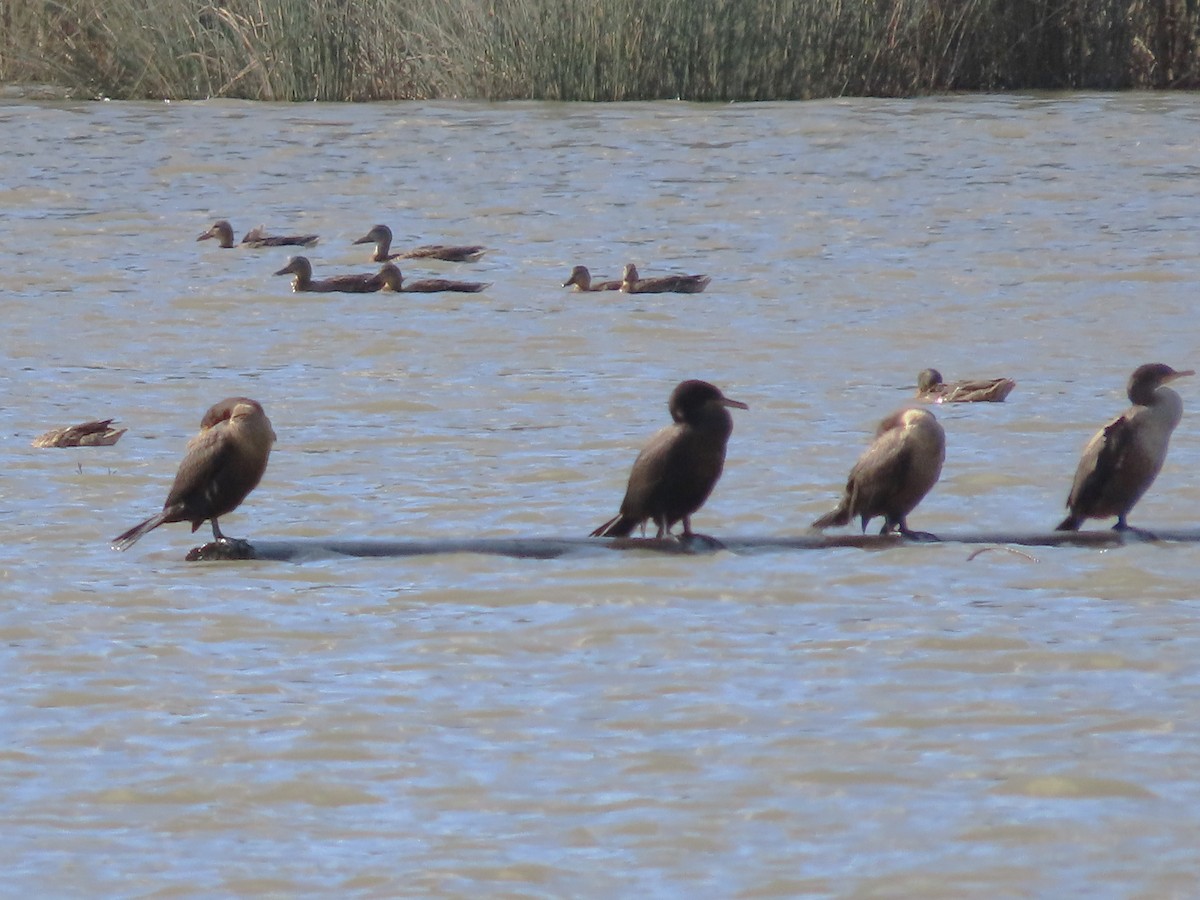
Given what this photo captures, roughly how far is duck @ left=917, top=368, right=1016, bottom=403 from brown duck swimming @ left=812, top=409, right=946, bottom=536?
3.02 m

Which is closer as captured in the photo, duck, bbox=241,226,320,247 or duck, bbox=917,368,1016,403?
duck, bbox=917,368,1016,403

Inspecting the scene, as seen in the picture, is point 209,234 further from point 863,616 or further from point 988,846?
point 988,846

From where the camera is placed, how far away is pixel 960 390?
1010 cm

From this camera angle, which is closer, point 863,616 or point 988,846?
point 988,846

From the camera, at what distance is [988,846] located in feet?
14.7

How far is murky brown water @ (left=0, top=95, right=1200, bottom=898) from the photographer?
460 centimetres

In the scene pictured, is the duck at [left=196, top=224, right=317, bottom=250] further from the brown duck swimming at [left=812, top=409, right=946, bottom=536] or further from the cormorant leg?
the cormorant leg

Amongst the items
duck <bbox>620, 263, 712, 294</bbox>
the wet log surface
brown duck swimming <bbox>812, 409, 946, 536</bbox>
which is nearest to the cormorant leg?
the wet log surface

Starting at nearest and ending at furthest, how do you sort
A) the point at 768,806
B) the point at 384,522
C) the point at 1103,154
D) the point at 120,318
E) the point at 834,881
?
1. the point at 834,881
2. the point at 768,806
3. the point at 384,522
4. the point at 120,318
5. the point at 1103,154

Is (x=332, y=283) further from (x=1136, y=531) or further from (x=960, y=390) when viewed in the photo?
(x=1136, y=531)

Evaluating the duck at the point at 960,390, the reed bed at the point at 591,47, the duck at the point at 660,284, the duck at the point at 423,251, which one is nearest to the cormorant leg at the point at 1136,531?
the duck at the point at 960,390

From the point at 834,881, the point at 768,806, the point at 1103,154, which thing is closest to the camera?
the point at 834,881

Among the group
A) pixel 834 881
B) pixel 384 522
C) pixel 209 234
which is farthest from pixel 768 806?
pixel 209 234

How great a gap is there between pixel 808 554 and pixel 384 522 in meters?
1.54
